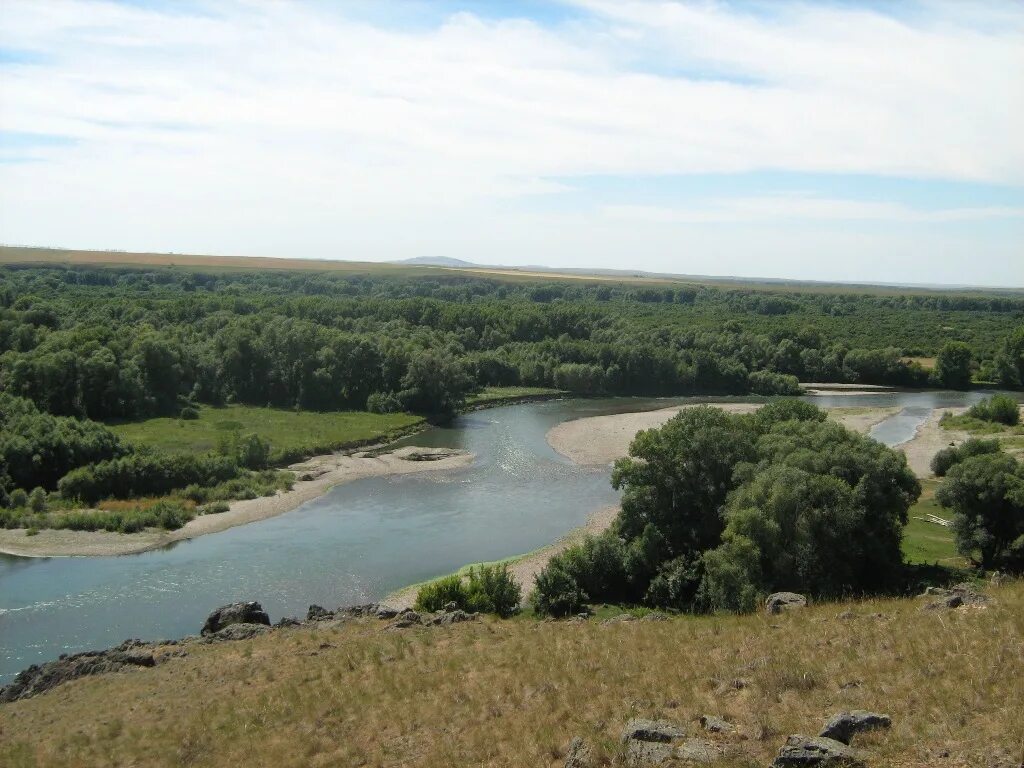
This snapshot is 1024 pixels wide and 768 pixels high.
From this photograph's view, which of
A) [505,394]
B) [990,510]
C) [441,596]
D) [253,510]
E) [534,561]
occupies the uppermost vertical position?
[990,510]

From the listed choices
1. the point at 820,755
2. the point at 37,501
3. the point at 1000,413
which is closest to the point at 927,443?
the point at 1000,413

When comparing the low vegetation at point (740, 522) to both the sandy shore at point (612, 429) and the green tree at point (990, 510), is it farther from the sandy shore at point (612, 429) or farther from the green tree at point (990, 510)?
the sandy shore at point (612, 429)

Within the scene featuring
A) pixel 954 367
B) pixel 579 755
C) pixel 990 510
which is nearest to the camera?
pixel 579 755

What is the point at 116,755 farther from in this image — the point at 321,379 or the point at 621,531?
the point at 321,379

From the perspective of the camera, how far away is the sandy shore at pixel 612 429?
207 ft

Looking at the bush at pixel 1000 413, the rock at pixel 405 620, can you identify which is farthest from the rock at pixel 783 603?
the bush at pixel 1000 413

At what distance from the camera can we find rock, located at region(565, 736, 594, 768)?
1174cm

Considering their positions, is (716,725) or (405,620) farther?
(405,620)

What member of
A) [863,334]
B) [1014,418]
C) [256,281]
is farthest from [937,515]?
[256,281]

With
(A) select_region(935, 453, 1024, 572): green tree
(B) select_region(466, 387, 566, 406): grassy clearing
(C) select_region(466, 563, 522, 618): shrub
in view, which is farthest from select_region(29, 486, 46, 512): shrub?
(B) select_region(466, 387, 566, 406): grassy clearing

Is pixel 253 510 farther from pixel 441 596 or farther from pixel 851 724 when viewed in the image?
pixel 851 724

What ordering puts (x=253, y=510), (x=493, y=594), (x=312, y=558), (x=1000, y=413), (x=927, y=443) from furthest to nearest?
(x=1000, y=413) < (x=927, y=443) < (x=253, y=510) < (x=312, y=558) < (x=493, y=594)

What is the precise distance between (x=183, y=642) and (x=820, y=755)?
19.7 m

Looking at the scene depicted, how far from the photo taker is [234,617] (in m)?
26.3
